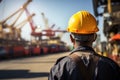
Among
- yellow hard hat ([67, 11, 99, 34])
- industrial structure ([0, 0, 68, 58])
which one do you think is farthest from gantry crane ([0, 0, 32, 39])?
yellow hard hat ([67, 11, 99, 34])

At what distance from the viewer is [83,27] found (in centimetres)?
379

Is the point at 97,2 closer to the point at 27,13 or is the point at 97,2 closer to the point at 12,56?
the point at 12,56

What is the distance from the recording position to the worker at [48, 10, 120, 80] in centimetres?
357

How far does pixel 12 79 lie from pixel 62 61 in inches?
717

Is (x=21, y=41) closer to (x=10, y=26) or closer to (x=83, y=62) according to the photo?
(x=10, y=26)

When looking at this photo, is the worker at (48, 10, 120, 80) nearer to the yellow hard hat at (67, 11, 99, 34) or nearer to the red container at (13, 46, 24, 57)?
the yellow hard hat at (67, 11, 99, 34)

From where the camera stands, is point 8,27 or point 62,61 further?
point 8,27

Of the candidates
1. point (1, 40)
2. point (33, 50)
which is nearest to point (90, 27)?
point (1, 40)

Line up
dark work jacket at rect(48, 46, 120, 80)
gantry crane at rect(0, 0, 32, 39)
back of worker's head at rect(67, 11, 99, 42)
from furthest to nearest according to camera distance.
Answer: gantry crane at rect(0, 0, 32, 39), back of worker's head at rect(67, 11, 99, 42), dark work jacket at rect(48, 46, 120, 80)

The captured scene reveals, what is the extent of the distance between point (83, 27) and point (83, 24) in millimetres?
33

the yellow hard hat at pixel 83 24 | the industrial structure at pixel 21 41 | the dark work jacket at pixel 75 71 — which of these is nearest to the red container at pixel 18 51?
the industrial structure at pixel 21 41

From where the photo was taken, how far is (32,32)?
436 ft

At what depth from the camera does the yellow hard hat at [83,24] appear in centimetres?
379

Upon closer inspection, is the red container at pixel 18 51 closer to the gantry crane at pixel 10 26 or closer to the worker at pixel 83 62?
the gantry crane at pixel 10 26
